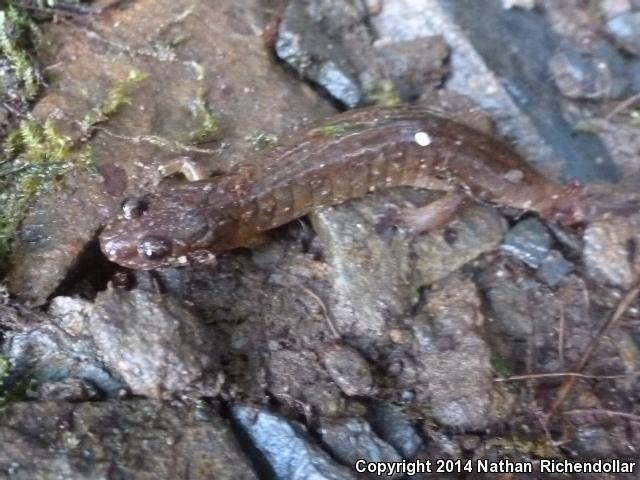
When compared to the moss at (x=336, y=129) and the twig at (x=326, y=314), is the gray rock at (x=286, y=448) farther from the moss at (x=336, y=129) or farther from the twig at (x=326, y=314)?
the moss at (x=336, y=129)

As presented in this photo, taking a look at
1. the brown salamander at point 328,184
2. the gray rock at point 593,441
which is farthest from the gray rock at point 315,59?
the gray rock at point 593,441

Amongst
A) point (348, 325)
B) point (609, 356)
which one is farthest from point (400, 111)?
point (609, 356)

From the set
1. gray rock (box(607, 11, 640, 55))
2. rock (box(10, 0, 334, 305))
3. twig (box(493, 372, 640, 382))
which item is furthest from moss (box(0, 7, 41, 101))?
gray rock (box(607, 11, 640, 55))

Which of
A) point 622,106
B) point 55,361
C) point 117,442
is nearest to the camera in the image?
point 117,442

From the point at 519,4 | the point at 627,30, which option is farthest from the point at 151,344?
the point at 627,30

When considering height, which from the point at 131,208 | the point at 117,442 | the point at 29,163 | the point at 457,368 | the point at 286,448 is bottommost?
the point at 117,442

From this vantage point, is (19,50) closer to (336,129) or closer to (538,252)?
(336,129)
